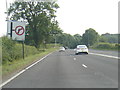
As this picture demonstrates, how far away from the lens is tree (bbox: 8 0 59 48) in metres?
52.7

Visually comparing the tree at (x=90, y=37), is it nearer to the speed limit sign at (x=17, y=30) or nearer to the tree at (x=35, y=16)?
the tree at (x=35, y=16)

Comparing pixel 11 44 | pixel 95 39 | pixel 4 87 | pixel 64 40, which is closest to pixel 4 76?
pixel 4 87

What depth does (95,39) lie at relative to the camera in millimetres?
150250

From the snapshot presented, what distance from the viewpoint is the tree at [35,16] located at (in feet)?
173

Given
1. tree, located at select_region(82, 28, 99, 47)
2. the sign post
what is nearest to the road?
the sign post

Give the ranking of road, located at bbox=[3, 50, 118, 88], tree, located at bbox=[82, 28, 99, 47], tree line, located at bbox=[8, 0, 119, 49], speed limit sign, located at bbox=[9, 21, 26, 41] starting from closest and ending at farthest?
1. road, located at bbox=[3, 50, 118, 88]
2. speed limit sign, located at bbox=[9, 21, 26, 41]
3. tree line, located at bbox=[8, 0, 119, 49]
4. tree, located at bbox=[82, 28, 99, 47]

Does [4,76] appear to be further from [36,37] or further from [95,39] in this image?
[95,39]

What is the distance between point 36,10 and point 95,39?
101m

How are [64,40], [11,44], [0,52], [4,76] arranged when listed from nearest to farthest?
[4,76]
[0,52]
[11,44]
[64,40]

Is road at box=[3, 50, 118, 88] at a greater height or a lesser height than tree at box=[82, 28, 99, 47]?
lesser

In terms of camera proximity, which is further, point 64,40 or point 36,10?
point 64,40

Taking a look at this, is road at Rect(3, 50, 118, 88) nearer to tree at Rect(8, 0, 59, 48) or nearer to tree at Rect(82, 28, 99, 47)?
tree at Rect(8, 0, 59, 48)

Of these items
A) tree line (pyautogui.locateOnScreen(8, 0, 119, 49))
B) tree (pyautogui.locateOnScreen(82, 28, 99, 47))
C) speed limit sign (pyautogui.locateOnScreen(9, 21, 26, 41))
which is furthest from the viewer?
tree (pyautogui.locateOnScreen(82, 28, 99, 47))

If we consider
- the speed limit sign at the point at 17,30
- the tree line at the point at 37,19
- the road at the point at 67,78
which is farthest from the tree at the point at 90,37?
the road at the point at 67,78
